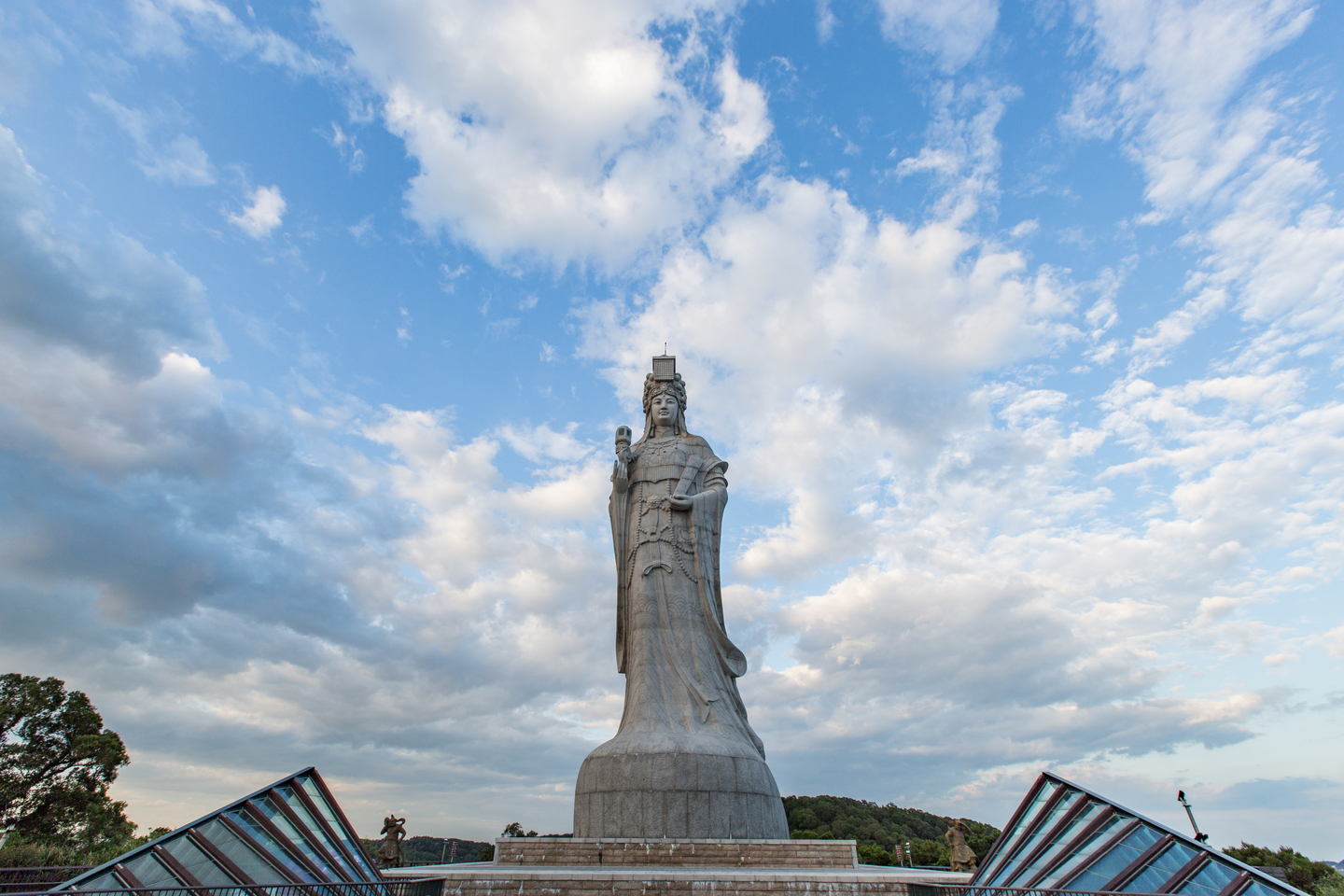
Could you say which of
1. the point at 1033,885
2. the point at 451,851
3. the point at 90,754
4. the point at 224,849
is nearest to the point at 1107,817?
the point at 1033,885

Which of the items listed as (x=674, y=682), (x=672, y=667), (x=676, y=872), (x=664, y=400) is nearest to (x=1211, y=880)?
(x=676, y=872)

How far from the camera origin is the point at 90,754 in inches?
772

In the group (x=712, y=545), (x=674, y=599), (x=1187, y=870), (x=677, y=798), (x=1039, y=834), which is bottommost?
(x=1187, y=870)

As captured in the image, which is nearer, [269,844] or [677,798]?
[269,844]

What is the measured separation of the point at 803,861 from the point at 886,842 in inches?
997

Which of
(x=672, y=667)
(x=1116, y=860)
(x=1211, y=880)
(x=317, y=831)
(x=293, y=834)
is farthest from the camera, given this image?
(x=672, y=667)

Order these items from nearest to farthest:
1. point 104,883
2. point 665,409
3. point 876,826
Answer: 1. point 104,883
2. point 665,409
3. point 876,826

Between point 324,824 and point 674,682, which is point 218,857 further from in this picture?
point 674,682

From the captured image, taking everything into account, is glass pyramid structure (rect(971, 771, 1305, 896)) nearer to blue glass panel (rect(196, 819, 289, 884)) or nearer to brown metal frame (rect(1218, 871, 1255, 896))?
brown metal frame (rect(1218, 871, 1255, 896))

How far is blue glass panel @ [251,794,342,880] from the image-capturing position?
552 centimetres

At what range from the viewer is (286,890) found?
534cm

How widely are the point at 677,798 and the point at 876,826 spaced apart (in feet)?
93.9

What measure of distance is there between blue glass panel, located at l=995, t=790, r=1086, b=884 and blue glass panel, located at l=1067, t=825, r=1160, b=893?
465 mm

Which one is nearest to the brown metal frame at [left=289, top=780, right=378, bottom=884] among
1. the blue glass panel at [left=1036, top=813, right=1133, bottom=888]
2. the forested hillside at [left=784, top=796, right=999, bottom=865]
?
the blue glass panel at [left=1036, top=813, right=1133, bottom=888]
